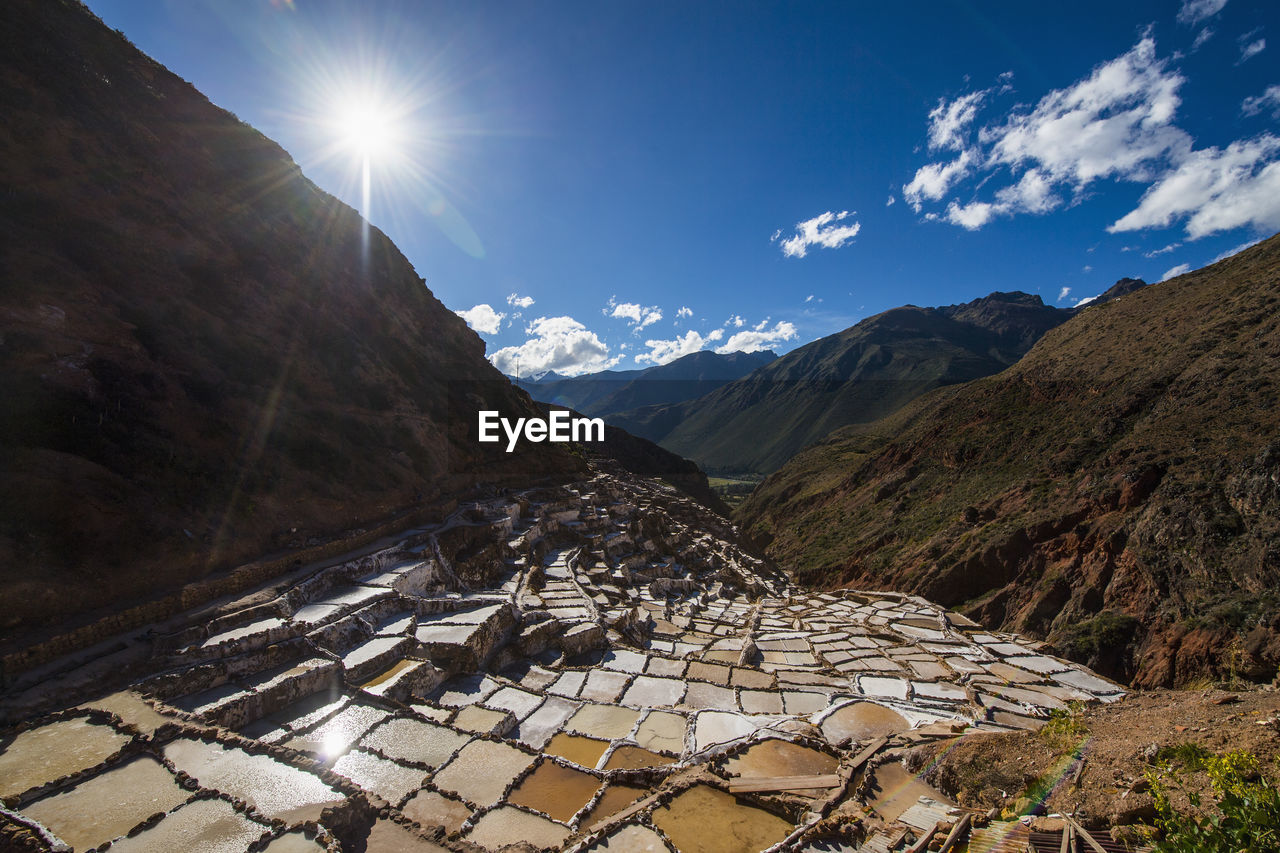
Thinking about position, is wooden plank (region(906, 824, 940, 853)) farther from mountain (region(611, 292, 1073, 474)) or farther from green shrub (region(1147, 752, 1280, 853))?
mountain (region(611, 292, 1073, 474))

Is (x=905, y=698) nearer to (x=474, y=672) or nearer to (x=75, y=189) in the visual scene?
(x=474, y=672)

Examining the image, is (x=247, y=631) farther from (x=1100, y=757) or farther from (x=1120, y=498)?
(x=1120, y=498)

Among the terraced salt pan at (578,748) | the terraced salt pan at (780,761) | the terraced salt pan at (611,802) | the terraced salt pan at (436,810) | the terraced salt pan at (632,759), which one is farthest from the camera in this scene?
the terraced salt pan at (578,748)

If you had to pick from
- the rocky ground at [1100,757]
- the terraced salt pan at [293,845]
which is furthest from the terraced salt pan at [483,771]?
the rocky ground at [1100,757]

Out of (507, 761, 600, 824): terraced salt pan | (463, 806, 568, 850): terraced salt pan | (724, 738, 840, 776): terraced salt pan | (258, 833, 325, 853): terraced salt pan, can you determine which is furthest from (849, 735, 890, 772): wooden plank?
(258, 833, 325, 853): terraced salt pan

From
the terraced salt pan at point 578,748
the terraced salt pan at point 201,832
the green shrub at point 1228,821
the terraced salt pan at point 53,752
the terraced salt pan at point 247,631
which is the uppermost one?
the terraced salt pan at point 247,631

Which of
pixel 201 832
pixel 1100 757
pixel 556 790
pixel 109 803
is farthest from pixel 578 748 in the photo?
pixel 1100 757

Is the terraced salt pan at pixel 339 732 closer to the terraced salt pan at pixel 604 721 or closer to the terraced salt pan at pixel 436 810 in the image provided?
A: the terraced salt pan at pixel 436 810
